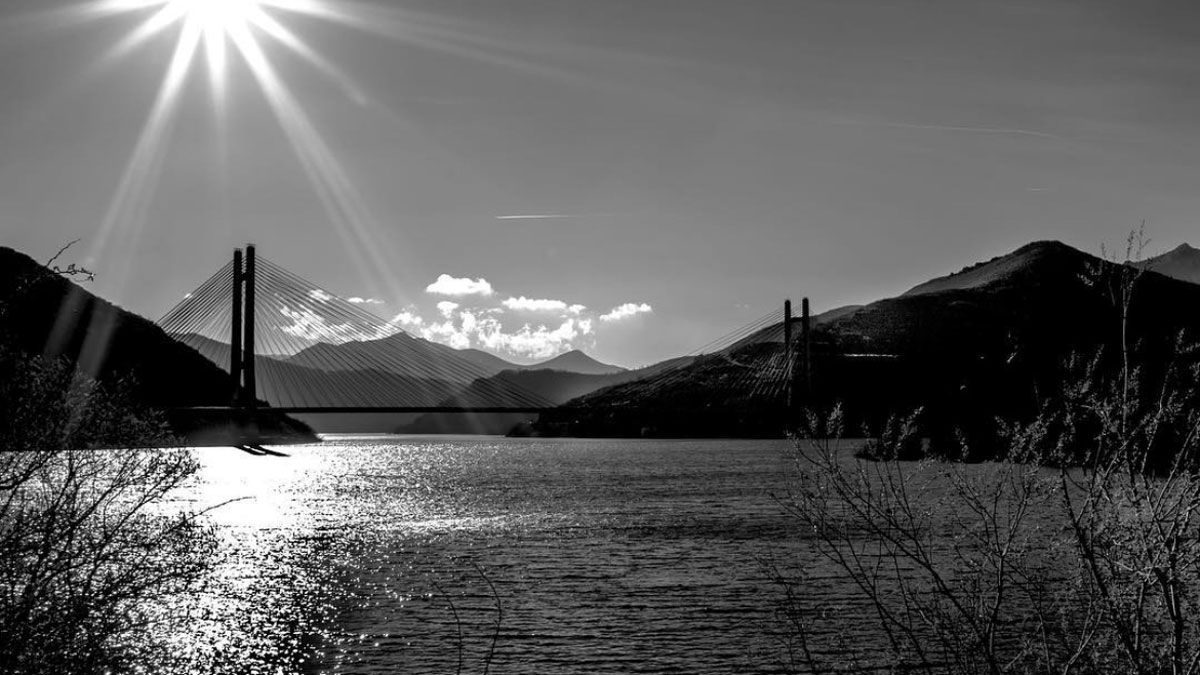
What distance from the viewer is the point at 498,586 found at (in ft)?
90.5

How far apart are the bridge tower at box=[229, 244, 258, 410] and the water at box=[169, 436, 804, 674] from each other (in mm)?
34933

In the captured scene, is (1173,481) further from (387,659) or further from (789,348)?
(789,348)

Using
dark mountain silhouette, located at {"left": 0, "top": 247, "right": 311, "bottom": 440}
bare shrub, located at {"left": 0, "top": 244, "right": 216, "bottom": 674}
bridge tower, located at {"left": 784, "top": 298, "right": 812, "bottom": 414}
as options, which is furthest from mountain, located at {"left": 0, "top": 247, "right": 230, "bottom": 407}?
bare shrub, located at {"left": 0, "top": 244, "right": 216, "bottom": 674}

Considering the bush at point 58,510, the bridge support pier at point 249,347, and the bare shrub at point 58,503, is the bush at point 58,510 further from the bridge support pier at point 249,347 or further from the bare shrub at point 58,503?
the bridge support pier at point 249,347

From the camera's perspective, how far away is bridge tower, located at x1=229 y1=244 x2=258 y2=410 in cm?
9169

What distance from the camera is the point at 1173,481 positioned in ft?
23.9

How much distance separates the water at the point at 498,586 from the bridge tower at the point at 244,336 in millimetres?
34933

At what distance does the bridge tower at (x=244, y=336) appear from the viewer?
301 feet

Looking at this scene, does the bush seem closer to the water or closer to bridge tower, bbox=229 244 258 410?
the water

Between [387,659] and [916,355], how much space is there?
482 feet

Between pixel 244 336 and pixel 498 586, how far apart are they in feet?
238

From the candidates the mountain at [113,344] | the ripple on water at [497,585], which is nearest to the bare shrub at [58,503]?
the ripple on water at [497,585]

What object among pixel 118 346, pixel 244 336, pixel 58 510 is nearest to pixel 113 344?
pixel 118 346

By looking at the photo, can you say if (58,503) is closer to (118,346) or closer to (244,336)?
(244,336)
